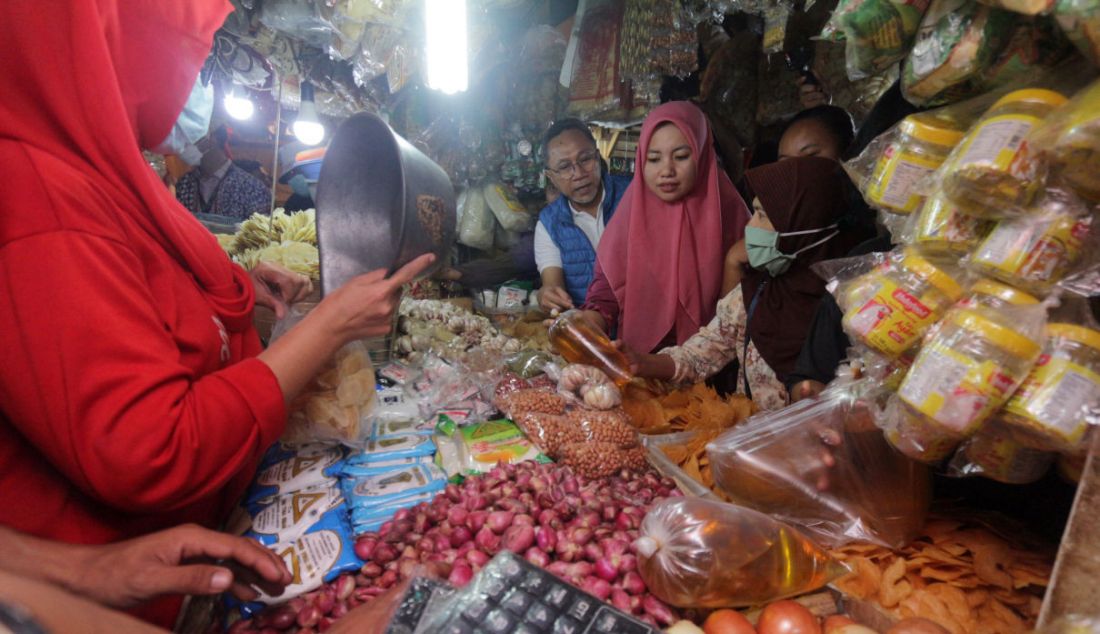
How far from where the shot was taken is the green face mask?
1.65 metres

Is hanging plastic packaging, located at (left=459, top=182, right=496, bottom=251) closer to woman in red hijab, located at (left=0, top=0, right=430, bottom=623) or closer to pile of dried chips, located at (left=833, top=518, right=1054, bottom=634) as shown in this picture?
woman in red hijab, located at (left=0, top=0, right=430, bottom=623)

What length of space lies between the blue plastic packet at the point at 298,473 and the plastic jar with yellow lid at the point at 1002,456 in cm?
121

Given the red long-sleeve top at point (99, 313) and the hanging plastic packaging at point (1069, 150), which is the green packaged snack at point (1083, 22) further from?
the red long-sleeve top at point (99, 313)

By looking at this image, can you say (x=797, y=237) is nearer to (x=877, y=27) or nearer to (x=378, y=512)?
(x=877, y=27)

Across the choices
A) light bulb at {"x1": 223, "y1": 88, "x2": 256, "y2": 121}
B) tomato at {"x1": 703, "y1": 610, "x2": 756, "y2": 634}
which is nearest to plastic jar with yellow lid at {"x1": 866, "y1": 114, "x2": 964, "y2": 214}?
tomato at {"x1": 703, "y1": 610, "x2": 756, "y2": 634}

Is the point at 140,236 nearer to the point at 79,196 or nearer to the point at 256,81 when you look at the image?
the point at 79,196

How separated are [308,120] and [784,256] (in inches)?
135

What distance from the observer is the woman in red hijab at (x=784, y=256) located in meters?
1.63

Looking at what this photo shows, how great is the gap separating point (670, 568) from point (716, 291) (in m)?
1.82

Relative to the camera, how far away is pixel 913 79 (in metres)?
0.78

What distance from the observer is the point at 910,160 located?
760 millimetres

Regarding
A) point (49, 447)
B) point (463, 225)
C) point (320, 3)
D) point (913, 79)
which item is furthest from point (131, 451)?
point (463, 225)

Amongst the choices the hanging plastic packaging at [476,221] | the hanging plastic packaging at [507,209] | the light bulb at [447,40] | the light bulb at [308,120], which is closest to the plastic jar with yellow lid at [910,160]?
the light bulb at [447,40]

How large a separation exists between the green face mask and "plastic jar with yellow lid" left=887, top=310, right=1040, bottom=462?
3.57ft
